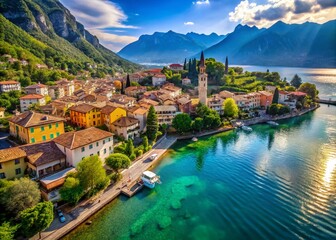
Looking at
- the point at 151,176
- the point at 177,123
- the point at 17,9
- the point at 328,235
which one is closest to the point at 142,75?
the point at 177,123

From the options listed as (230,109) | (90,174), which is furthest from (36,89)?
(230,109)

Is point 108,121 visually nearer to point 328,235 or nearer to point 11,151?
point 11,151

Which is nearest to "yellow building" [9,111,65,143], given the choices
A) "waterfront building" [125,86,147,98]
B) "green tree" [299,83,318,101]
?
"waterfront building" [125,86,147,98]

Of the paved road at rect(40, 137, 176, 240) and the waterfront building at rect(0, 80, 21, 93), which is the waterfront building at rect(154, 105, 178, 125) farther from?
the waterfront building at rect(0, 80, 21, 93)

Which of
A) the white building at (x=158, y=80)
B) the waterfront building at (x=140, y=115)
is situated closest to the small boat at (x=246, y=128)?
the waterfront building at (x=140, y=115)

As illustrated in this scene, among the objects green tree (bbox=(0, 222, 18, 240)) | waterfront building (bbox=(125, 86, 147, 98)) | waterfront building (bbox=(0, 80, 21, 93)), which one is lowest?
green tree (bbox=(0, 222, 18, 240))

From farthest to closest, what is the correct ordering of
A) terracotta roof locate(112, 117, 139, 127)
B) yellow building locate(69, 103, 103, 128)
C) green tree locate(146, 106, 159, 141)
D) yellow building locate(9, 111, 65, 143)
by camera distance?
green tree locate(146, 106, 159, 141)
yellow building locate(69, 103, 103, 128)
terracotta roof locate(112, 117, 139, 127)
yellow building locate(9, 111, 65, 143)
